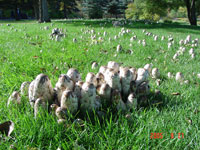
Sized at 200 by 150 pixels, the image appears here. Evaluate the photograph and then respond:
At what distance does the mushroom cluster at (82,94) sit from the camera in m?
1.61

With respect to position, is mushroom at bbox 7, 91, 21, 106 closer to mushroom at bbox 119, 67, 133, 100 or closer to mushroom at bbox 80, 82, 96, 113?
mushroom at bbox 80, 82, 96, 113

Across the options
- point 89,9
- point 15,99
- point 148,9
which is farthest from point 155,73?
point 89,9

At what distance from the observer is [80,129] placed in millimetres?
1543

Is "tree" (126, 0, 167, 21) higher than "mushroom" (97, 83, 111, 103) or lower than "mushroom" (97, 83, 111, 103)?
higher

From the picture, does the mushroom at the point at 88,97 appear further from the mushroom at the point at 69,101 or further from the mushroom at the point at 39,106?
the mushroom at the point at 39,106

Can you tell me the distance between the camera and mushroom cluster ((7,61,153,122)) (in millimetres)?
1608

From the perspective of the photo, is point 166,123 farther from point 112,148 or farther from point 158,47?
point 158,47

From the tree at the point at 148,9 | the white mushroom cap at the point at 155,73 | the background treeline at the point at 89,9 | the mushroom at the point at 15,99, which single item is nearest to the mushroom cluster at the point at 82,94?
the mushroom at the point at 15,99

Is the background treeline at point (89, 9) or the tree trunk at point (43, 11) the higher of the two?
the background treeline at point (89, 9)

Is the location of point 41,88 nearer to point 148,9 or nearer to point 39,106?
point 39,106

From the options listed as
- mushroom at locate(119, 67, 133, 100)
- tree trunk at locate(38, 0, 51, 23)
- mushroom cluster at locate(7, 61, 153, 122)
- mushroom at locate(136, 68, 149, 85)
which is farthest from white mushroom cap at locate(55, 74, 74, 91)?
tree trunk at locate(38, 0, 51, 23)

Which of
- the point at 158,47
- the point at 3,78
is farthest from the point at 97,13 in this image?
the point at 3,78

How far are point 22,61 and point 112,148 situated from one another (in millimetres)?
2779

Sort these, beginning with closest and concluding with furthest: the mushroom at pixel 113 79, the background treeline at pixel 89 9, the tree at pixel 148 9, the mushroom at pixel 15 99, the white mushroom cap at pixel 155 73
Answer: the mushroom at pixel 15 99 < the mushroom at pixel 113 79 < the white mushroom cap at pixel 155 73 < the tree at pixel 148 9 < the background treeline at pixel 89 9
